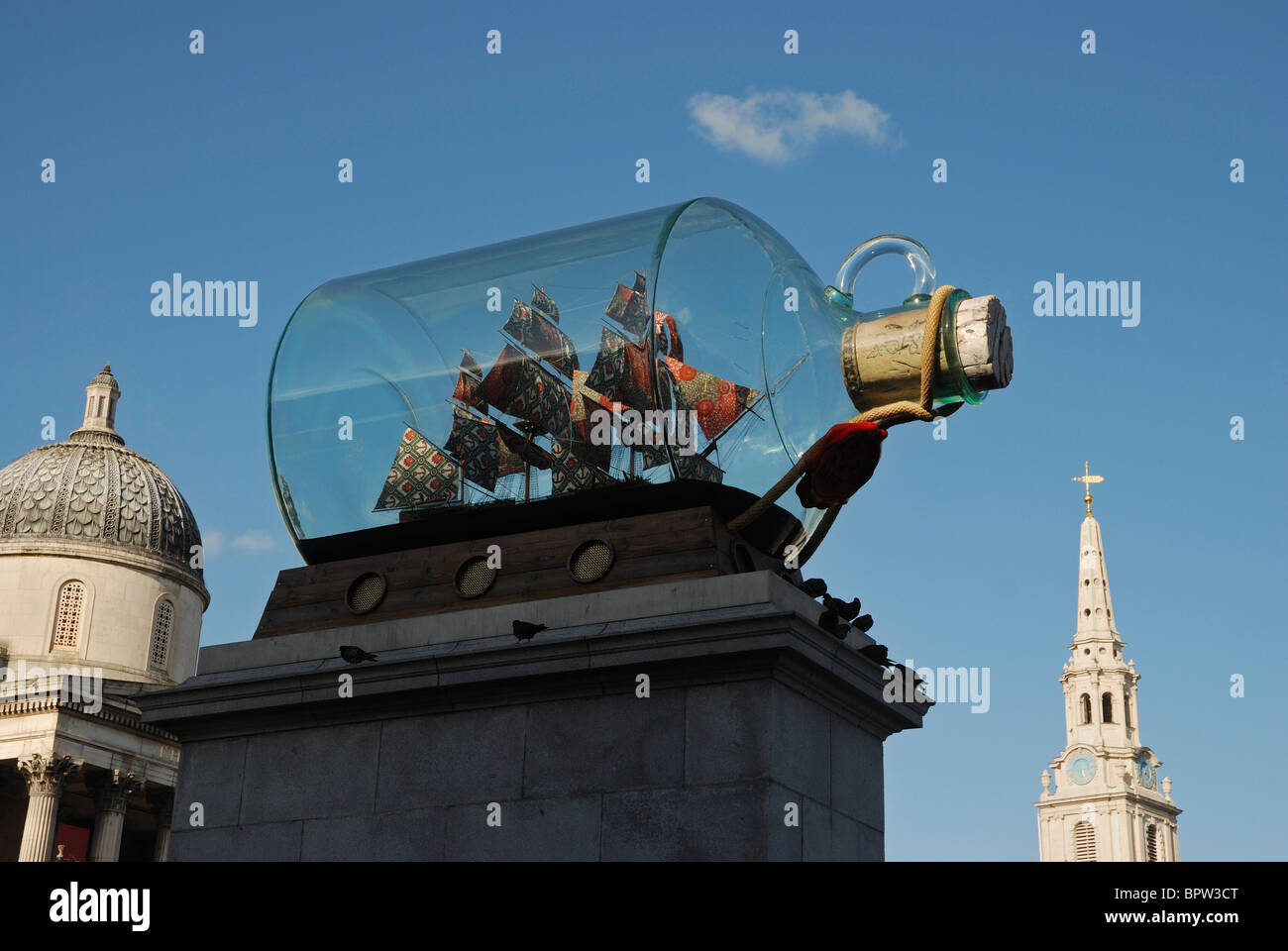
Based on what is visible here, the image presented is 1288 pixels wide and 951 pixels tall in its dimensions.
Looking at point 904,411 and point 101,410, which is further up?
point 101,410

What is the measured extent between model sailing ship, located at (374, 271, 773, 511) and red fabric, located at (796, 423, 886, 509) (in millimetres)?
449

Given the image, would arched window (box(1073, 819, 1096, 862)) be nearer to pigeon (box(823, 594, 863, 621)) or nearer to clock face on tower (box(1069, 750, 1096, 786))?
clock face on tower (box(1069, 750, 1096, 786))

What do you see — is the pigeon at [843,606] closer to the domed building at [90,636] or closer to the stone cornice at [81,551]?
the domed building at [90,636]

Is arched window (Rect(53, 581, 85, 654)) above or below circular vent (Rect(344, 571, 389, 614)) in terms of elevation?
above

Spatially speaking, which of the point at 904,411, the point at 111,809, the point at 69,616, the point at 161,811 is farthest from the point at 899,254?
the point at 69,616

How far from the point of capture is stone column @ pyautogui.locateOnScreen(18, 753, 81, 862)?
73.4 metres

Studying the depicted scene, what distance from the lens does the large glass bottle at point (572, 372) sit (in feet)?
25.8

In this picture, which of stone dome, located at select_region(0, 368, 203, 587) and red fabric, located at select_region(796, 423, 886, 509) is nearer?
red fabric, located at select_region(796, 423, 886, 509)

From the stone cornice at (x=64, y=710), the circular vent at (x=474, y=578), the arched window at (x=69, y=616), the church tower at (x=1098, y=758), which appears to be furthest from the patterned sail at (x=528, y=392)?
the church tower at (x=1098, y=758)

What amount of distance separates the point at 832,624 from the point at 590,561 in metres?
1.23

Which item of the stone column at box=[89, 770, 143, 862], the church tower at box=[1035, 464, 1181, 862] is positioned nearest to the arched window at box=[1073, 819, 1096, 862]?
the church tower at box=[1035, 464, 1181, 862]

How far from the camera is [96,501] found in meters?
85.6

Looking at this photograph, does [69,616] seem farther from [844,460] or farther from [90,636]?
[844,460]

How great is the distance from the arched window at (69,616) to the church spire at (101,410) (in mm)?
10226
